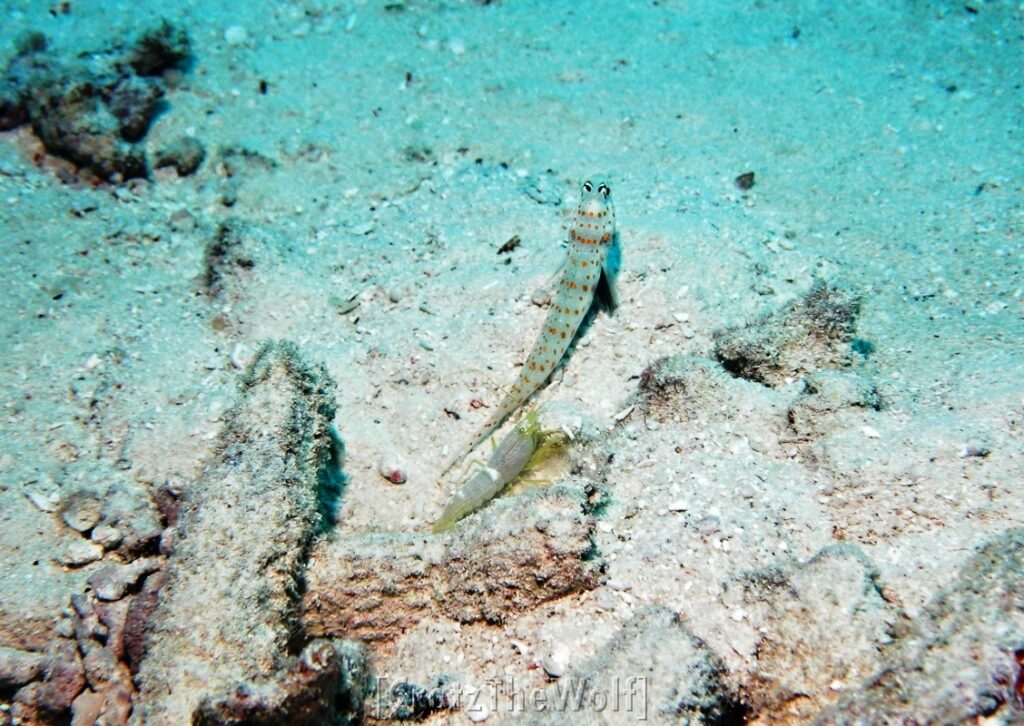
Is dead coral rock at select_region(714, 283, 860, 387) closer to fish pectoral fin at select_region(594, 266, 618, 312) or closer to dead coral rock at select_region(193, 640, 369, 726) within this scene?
fish pectoral fin at select_region(594, 266, 618, 312)

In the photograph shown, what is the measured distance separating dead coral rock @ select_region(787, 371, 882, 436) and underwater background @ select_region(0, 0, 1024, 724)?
2cm

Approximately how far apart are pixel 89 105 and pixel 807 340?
20.7 ft

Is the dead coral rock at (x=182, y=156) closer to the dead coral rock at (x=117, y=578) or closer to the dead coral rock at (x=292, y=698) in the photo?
the dead coral rock at (x=117, y=578)

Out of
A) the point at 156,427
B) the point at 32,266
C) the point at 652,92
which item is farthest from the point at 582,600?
the point at 652,92

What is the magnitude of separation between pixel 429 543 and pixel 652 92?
204 inches

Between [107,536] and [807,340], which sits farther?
[807,340]

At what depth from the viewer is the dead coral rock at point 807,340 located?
11.7ft

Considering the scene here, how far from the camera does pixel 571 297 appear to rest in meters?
4.38

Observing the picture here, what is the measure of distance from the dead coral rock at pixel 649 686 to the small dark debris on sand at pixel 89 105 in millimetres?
5882

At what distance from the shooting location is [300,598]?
268 cm

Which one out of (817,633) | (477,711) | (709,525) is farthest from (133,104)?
(817,633)

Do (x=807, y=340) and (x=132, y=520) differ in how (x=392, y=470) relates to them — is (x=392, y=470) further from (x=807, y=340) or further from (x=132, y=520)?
(x=807, y=340)

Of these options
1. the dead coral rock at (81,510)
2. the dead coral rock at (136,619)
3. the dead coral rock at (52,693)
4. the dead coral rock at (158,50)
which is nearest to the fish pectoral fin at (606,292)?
the dead coral rock at (136,619)

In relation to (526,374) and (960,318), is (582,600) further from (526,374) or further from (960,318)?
(960,318)
